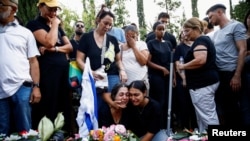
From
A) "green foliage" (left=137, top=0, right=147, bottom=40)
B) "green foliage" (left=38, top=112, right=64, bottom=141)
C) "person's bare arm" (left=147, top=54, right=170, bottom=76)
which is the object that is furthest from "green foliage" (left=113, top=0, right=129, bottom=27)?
"green foliage" (left=38, top=112, right=64, bottom=141)

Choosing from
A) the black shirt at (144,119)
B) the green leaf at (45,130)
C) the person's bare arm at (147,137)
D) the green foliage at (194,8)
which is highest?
the green foliage at (194,8)

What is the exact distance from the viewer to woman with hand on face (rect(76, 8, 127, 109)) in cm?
429

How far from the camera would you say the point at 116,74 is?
14.8ft

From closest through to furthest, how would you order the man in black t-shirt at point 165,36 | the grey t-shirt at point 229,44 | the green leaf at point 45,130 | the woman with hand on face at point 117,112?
1. the green leaf at point 45,130
2. the woman with hand on face at point 117,112
3. the grey t-shirt at point 229,44
4. the man in black t-shirt at point 165,36

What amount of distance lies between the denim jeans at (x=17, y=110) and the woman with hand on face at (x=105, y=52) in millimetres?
873

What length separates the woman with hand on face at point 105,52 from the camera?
4293 millimetres

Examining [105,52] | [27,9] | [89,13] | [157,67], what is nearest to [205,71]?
[157,67]

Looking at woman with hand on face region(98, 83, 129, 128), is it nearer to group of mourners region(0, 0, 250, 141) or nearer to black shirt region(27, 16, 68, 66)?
group of mourners region(0, 0, 250, 141)

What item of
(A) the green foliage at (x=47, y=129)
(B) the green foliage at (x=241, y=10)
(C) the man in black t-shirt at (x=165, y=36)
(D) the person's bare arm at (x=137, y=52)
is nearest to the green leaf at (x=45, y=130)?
(A) the green foliage at (x=47, y=129)

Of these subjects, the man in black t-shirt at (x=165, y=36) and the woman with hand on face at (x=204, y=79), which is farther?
the man in black t-shirt at (x=165, y=36)

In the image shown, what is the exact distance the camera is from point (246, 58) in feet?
14.4

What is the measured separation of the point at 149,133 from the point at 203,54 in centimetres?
114

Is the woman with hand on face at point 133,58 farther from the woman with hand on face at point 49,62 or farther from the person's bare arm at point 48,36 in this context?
the person's bare arm at point 48,36

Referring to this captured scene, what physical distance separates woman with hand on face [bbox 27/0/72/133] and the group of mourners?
0.01 metres
